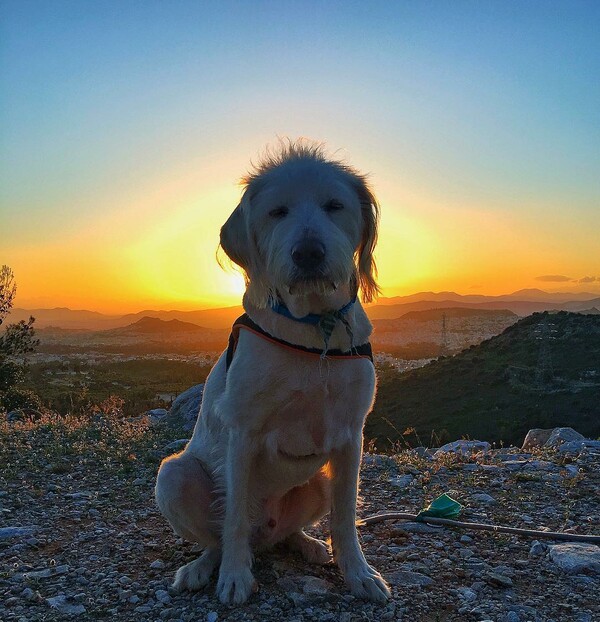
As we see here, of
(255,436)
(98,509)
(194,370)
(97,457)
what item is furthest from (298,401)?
(194,370)

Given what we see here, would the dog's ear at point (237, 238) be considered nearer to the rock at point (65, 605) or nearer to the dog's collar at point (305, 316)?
the dog's collar at point (305, 316)

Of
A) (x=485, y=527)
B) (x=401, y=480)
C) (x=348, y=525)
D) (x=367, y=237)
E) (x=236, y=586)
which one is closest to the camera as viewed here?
(x=236, y=586)

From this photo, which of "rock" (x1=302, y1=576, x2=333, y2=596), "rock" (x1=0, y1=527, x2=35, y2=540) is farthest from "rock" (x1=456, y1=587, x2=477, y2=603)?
"rock" (x1=0, y1=527, x2=35, y2=540)

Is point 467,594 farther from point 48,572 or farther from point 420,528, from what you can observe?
point 48,572

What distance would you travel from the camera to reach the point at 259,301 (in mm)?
3451

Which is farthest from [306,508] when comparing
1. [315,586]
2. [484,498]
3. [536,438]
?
[536,438]

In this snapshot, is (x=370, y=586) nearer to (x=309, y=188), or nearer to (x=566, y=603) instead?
(x=566, y=603)

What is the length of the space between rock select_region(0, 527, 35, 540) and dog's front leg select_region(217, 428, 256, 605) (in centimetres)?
203

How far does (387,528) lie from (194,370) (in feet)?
109

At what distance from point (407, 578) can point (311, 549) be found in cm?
65

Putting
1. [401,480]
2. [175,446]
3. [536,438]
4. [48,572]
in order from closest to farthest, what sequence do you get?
[48,572]
[401,480]
[175,446]
[536,438]

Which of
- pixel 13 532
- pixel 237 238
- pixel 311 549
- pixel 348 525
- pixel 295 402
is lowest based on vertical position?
pixel 13 532

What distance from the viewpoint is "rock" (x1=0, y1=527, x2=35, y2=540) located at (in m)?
4.58

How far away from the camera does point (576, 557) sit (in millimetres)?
4055
